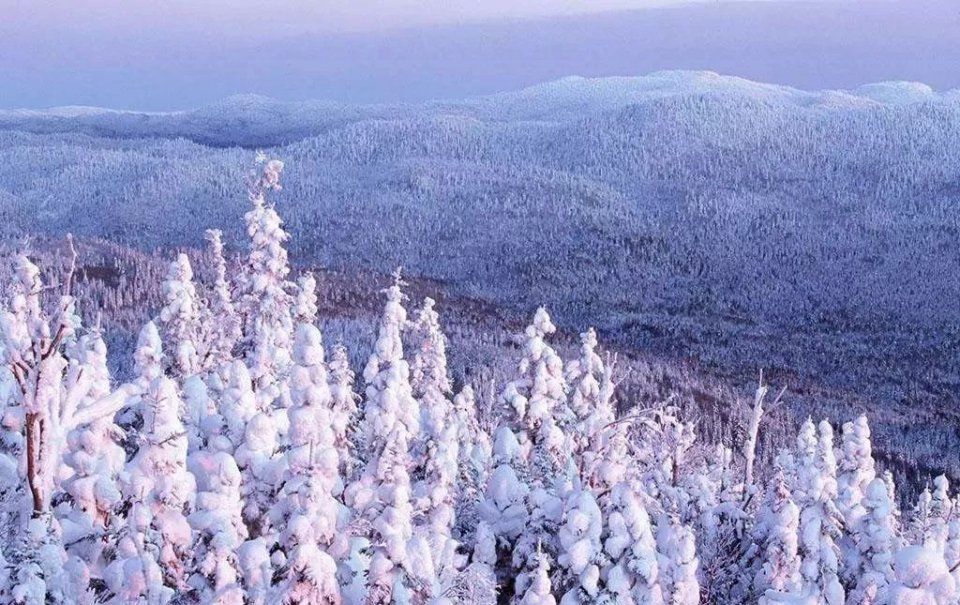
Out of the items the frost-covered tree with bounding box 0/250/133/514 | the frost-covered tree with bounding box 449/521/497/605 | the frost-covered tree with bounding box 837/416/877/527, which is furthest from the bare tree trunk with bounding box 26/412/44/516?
the frost-covered tree with bounding box 837/416/877/527

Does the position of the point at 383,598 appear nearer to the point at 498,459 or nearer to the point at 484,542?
the point at 484,542

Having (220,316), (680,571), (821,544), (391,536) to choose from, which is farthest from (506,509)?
(220,316)

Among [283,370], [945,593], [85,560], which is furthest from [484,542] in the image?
[283,370]

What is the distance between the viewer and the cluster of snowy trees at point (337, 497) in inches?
400

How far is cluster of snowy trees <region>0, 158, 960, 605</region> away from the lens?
10148 mm

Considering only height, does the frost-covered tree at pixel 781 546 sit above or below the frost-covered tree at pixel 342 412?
below

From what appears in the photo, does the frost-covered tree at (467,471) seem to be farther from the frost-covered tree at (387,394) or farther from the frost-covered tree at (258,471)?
the frost-covered tree at (258,471)

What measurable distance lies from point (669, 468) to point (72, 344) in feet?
55.0

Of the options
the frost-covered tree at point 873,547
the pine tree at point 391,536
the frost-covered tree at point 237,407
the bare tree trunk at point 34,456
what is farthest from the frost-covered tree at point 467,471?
the bare tree trunk at point 34,456

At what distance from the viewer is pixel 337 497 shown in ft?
46.0

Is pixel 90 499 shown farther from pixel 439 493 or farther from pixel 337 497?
pixel 439 493

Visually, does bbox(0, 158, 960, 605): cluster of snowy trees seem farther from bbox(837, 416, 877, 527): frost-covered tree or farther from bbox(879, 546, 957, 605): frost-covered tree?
bbox(837, 416, 877, 527): frost-covered tree

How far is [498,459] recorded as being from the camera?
1731 centimetres

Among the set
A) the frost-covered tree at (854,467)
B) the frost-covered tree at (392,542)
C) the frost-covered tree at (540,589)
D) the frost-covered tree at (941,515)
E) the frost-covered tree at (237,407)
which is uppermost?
the frost-covered tree at (237,407)
